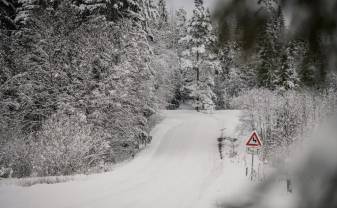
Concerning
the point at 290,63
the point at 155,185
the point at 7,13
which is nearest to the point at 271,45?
the point at 290,63

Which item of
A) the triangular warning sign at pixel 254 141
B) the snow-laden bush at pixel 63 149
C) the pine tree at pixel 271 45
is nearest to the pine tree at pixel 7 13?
the snow-laden bush at pixel 63 149

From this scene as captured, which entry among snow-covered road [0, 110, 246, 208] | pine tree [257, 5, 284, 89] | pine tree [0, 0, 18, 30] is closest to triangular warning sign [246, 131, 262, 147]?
snow-covered road [0, 110, 246, 208]

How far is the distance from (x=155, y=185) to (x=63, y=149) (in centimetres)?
382

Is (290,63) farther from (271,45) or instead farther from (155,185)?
(155,185)

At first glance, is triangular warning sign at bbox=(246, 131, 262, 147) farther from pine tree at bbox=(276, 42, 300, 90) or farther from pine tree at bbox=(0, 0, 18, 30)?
pine tree at bbox=(0, 0, 18, 30)

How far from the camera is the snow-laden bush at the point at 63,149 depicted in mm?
11766

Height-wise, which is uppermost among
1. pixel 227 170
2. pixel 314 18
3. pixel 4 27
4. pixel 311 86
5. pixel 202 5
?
pixel 4 27

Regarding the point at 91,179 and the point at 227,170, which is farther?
the point at 227,170

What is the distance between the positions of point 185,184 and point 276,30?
1097 centimetres

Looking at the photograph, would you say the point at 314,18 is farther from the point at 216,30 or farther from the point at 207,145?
the point at 207,145

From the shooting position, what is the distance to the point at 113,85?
52.5 ft

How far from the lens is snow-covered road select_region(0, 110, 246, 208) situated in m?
8.02

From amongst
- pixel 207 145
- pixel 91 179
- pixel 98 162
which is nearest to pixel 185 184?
pixel 91 179

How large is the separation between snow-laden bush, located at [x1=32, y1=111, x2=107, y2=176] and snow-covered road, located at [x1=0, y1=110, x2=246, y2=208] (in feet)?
4.53
